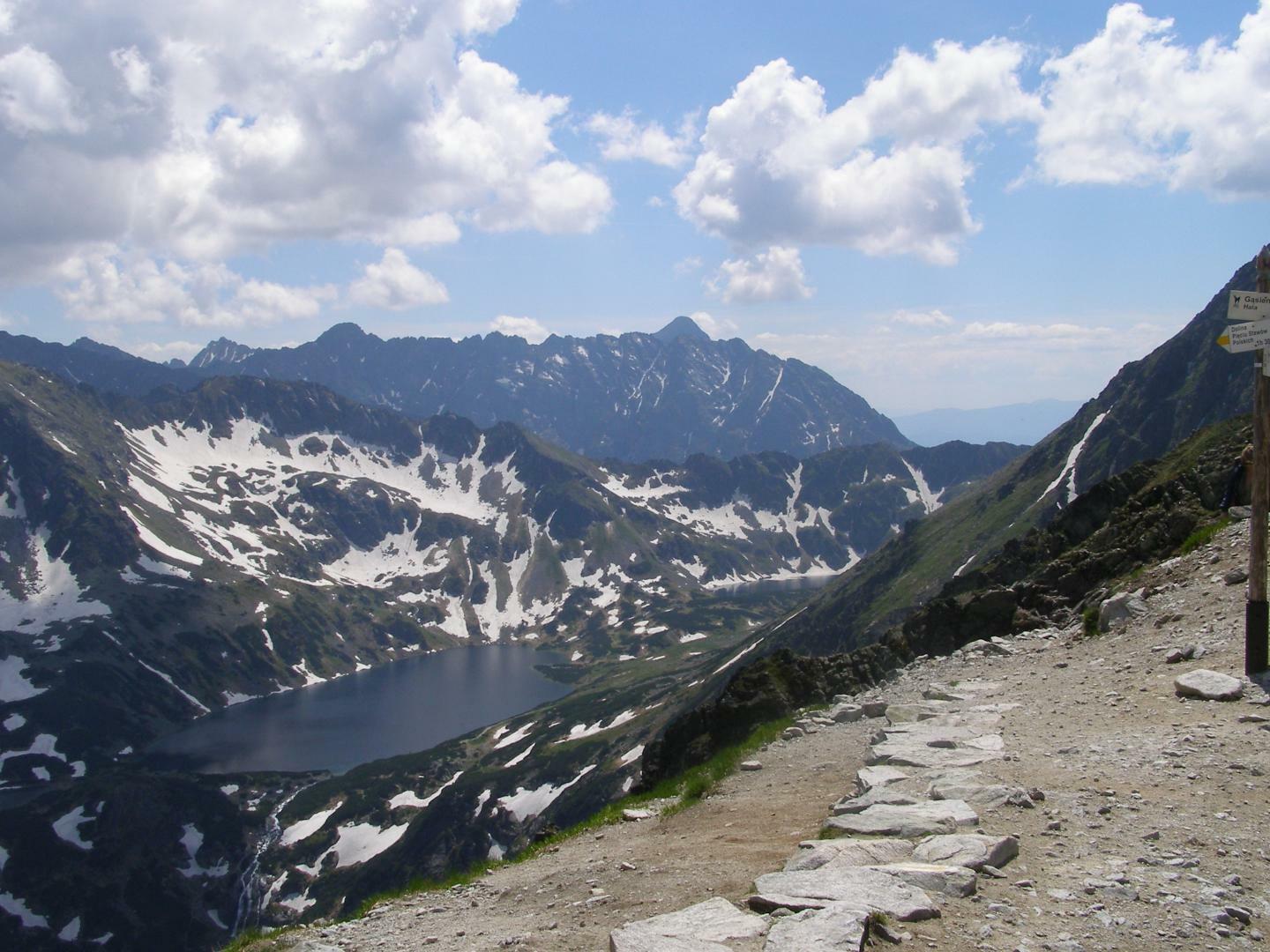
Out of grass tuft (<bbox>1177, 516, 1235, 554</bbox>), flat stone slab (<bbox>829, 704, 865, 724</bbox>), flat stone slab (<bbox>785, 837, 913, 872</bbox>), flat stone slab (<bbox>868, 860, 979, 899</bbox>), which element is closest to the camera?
flat stone slab (<bbox>868, 860, 979, 899</bbox>)

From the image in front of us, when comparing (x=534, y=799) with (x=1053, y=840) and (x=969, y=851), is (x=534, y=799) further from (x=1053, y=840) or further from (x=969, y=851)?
(x=969, y=851)

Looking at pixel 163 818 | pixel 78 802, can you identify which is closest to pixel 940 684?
pixel 163 818

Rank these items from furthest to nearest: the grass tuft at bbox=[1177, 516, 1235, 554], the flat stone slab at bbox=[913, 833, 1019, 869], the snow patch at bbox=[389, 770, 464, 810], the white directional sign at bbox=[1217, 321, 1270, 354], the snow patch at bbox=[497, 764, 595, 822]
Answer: the snow patch at bbox=[389, 770, 464, 810]
the snow patch at bbox=[497, 764, 595, 822]
the grass tuft at bbox=[1177, 516, 1235, 554]
the white directional sign at bbox=[1217, 321, 1270, 354]
the flat stone slab at bbox=[913, 833, 1019, 869]

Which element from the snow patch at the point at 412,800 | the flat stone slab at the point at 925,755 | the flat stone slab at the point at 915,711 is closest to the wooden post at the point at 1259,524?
the flat stone slab at the point at 925,755

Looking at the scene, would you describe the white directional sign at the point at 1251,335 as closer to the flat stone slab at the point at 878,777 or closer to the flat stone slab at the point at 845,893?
the flat stone slab at the point at 878,777

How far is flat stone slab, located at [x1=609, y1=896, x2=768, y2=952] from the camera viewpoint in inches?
404

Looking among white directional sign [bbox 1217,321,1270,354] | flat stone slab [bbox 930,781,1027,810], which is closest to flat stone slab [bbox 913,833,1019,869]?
flat stone slab [bbox 930,781,1027,810]

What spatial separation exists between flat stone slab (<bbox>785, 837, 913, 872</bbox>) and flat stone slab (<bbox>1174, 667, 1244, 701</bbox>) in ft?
31.2

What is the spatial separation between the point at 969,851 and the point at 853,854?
5.13 ft

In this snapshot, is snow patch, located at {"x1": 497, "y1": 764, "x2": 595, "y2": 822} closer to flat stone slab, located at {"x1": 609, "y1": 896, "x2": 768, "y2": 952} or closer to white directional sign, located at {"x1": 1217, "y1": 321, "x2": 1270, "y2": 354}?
white directional sign, located at {"x1": 1217, "y1": 321, "x2": 1270, "y2": 354}

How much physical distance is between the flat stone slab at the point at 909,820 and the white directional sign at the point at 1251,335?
1147 centimetres

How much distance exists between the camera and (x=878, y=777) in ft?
54.1

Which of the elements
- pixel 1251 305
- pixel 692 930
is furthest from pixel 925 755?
pixel 1251 305

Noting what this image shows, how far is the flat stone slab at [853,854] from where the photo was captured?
1229 centimetres
